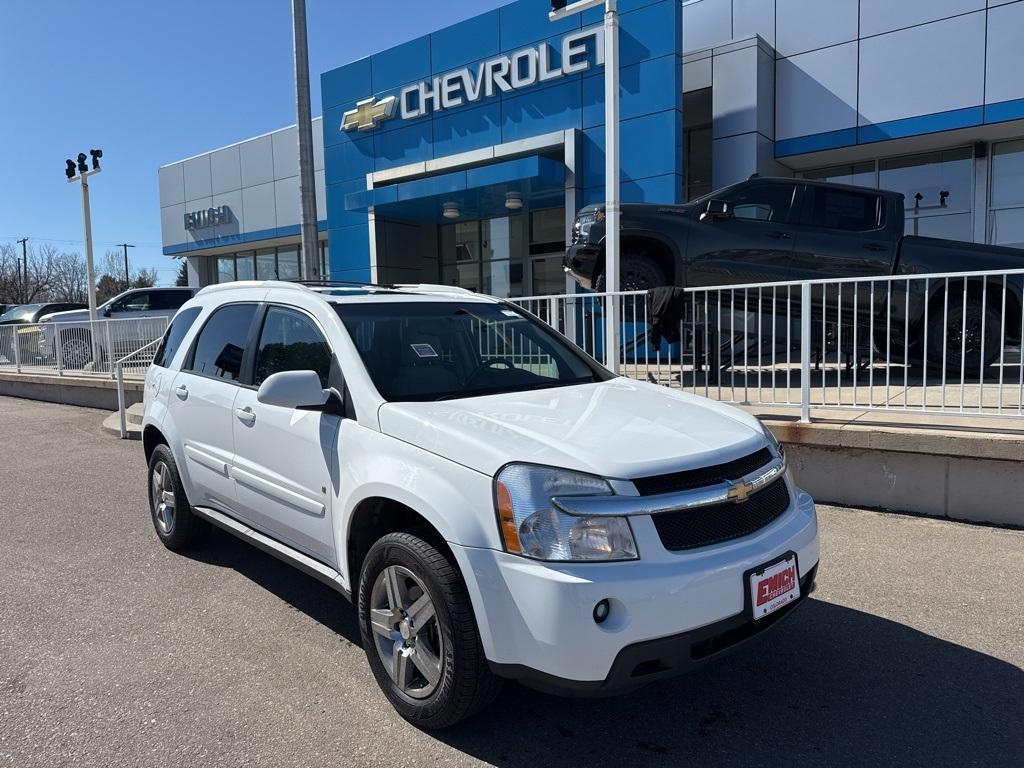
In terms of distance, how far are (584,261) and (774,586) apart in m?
6.11

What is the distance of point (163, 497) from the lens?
503 centimetres

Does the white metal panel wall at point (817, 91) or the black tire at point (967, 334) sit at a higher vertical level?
the white metal panel wall at point (817, 91)

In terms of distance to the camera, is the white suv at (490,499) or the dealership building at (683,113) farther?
the dealership building at (683,113)

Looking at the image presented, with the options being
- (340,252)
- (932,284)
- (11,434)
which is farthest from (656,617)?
(340,252)

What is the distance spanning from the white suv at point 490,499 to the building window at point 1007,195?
12.2m

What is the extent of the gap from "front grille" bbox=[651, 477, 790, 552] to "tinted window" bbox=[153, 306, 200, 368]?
146 inches

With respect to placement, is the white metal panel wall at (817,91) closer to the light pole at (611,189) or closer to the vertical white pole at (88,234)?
the light pole at (611,189)

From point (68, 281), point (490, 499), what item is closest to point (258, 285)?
point (490, 499)

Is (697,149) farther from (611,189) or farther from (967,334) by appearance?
(967,334)

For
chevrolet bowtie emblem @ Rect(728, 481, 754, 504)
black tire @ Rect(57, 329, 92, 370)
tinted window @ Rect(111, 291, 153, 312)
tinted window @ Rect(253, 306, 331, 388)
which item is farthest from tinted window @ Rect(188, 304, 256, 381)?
tinted window @ Rect(111, 291, 153, 312)

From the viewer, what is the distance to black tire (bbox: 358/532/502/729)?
2533 mm

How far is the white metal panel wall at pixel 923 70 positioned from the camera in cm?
1158

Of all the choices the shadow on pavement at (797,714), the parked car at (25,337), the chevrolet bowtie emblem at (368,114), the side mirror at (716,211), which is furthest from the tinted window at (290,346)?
the chevrolet bowtie emblem at (368,114)

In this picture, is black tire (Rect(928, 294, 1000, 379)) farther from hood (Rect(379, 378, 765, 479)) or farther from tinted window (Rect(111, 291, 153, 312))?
tinted window (Rect(111, 291, 153, 312))
